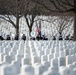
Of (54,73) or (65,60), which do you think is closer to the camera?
(54,73)

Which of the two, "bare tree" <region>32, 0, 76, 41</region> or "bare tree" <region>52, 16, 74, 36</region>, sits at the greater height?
"bare tree" <region>32, 0, 76, 41</region>

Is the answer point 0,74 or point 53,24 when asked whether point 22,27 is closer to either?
point 53,24

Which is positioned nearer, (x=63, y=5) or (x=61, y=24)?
(x=63, y=5)

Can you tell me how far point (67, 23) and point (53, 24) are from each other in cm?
220

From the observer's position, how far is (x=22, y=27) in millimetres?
45281

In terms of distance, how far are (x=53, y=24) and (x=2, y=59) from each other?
4205 cm

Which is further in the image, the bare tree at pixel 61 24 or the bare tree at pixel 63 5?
the bare tree at pixel 61 24

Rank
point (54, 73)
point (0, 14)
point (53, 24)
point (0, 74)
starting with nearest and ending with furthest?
point (54, 73) < point (0, 74) < point (0, 14) < point (53, 24)

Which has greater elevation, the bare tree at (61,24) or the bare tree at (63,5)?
the bare tree at (63,5)

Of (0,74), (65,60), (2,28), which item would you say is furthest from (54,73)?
(2,28)

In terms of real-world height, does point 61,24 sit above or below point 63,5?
below

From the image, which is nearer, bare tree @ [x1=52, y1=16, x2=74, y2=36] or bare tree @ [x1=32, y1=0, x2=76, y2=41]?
bare tree @ [x1=32, y1=0, x2=76, y2=41]

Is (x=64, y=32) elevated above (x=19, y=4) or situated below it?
below

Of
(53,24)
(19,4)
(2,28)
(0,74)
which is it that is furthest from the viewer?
(53,24)
